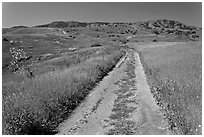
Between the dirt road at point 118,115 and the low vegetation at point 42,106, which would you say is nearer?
the dirt road at point 118,115

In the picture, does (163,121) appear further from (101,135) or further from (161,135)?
(101,135)

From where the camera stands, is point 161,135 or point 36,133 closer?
point 161,135

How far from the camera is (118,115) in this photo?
12.5 m

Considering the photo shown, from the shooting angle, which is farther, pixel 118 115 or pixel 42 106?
pixel 42 106

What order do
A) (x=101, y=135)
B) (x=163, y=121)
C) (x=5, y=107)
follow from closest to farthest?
(x=101, y=135) → (x=163, y=121) → (x=5, y=107)

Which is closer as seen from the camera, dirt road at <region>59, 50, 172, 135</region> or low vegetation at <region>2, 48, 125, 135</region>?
dirt road at <region>59, 50, 172, 135</region>

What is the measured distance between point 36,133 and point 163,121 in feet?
15.6

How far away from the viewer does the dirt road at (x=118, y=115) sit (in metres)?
10.7

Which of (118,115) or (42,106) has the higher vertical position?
(42,106)

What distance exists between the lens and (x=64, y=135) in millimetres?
10852

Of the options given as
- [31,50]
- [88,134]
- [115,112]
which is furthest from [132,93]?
[31,50]

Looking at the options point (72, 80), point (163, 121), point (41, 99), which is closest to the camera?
point (163, 121)

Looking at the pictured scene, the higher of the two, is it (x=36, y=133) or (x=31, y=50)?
(x=36, y=133)

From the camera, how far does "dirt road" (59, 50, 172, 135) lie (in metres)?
10.7
